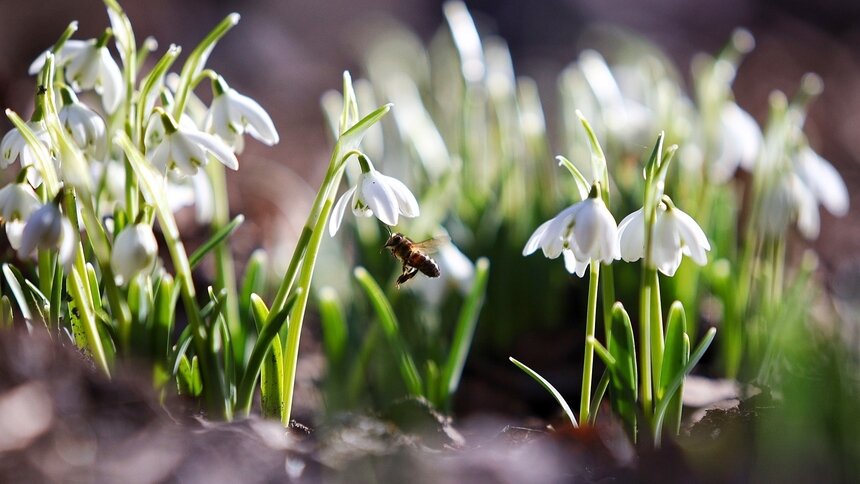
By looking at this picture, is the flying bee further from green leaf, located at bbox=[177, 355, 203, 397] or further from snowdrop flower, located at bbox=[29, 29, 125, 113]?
snowdrop flower, located at bbox=[29, 29, 125, 113]

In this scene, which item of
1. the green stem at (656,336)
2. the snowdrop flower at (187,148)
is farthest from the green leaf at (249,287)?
the green stem at (656,336)

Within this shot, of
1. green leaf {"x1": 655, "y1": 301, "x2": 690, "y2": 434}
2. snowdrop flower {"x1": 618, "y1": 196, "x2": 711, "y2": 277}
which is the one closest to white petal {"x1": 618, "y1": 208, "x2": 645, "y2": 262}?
snowdrop flower {"x1": 618, "y1": 196, "x2": 711, "y2": 277}

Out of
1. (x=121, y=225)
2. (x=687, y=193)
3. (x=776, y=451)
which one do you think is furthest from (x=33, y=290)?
(x=687, y=193)

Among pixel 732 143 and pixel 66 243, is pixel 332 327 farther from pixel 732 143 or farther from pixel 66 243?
pixel 732 143

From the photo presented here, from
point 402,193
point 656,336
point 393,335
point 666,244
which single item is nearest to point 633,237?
point 666,244

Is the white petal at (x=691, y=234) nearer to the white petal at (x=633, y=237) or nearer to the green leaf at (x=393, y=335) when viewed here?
the white petal at (x=633, y=237)

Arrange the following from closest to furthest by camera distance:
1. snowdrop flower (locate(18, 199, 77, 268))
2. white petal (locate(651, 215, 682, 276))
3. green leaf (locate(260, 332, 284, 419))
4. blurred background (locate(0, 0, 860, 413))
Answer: snowdrop flower (locate(18, 199, 77, 268)), white petal (locate(651, 215, 682, 276)), green leaf (locate(260, 332, 284, 419)), blurred background (locate(0, 0, 860, 413))
